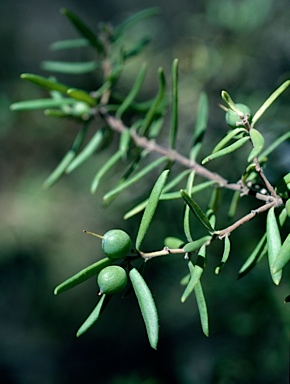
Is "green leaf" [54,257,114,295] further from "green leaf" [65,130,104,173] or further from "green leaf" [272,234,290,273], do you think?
"green leaf" [65,130,104,173]

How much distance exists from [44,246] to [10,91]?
2.72 feet

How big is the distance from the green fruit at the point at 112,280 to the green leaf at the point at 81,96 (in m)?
0.39

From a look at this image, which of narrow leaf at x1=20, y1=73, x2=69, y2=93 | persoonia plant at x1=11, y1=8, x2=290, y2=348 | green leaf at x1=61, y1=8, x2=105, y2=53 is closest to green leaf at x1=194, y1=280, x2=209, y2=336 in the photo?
persoonia plant at x1=11, y1=8, x2=290, y2=348

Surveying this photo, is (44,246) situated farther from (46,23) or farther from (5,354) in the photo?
(46,23)

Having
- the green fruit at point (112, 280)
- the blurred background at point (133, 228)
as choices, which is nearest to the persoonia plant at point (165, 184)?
the green fruit at point (112, 280)

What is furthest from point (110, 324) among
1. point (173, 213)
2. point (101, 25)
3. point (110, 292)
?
point (110, 292)

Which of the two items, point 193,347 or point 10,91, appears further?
point 10,91

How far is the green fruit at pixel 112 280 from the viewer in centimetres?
51

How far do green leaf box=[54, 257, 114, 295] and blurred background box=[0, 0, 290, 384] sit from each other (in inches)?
15.8

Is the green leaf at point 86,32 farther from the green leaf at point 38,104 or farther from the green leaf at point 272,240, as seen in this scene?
the green leaf at point 272,240

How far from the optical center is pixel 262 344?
1062mm

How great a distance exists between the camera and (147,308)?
0.51 meters

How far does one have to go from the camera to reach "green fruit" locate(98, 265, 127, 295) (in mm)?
506

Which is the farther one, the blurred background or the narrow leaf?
the blurred background
